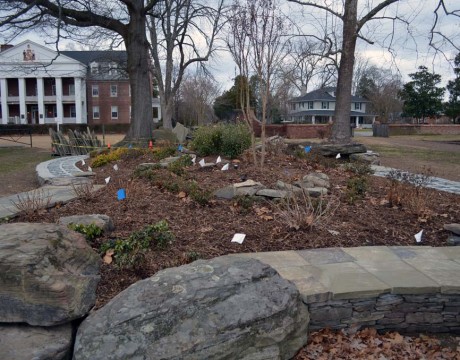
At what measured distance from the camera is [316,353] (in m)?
2.95

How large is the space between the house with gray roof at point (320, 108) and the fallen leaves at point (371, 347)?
58535 mm

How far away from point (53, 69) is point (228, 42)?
44.7m

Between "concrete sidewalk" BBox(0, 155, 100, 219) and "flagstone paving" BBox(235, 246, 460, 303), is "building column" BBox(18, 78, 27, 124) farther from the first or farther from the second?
"flagstone paving" BBox(235, 246, 460, 303)

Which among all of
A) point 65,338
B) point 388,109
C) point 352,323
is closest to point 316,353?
point 352,323

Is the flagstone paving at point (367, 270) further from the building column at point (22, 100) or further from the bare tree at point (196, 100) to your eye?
the building column at point (22, 100)

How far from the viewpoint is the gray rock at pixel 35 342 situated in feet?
8.03

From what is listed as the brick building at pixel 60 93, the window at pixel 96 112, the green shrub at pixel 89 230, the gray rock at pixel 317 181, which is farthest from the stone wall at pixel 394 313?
the window at pixel 96 112

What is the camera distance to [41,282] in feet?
8.48

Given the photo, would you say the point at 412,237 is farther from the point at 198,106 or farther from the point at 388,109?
the point at 388,109

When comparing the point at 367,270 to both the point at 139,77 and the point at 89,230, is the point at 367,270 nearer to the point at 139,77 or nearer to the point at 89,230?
the point at 89,230

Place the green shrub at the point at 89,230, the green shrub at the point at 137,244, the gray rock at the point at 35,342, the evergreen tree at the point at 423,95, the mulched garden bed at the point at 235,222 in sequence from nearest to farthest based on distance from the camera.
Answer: the gray rock at the point at 35,342 → the green shrub at the point at 137,244 → the mulched garden bed at the point at 235,222 → the green shrub at the point at 89,230 → the evergreen tree at the point at 423,95

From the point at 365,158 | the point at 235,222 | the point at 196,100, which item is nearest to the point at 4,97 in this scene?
the point at 196,100

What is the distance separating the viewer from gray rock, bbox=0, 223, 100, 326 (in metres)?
2.57

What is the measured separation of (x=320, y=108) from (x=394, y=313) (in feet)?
205
